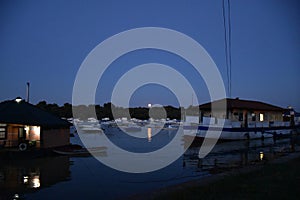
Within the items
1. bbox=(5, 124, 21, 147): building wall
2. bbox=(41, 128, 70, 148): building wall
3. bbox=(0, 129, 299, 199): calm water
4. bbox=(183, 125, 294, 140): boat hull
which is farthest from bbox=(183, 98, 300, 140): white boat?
bbox=(5, 124, 21, 147): building wall

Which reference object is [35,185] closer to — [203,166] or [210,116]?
[203,166]

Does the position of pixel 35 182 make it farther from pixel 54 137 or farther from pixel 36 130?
pixel 54 137

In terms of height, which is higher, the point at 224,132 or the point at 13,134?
the point at 13,134

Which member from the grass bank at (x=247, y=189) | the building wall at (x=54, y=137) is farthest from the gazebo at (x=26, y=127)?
the grass bank at (x=247, y=189)

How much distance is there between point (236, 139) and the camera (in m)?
38.7

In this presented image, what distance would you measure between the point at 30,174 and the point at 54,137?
10653mm

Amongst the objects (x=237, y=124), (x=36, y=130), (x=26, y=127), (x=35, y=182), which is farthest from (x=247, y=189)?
(x=237, y=124)

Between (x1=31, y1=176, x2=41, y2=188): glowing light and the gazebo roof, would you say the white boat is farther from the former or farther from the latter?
(x1=31, y1=176, x2=41, y2=188): glowing light

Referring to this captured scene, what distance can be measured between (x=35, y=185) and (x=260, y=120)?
39.6 meters

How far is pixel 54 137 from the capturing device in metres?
26.9

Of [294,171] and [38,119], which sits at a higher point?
[38,119]

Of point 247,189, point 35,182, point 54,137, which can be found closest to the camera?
point 247,189

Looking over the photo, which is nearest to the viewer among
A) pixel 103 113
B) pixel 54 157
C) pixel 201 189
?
pixel 201 189

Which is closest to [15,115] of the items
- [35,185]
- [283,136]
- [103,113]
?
[35,185]
